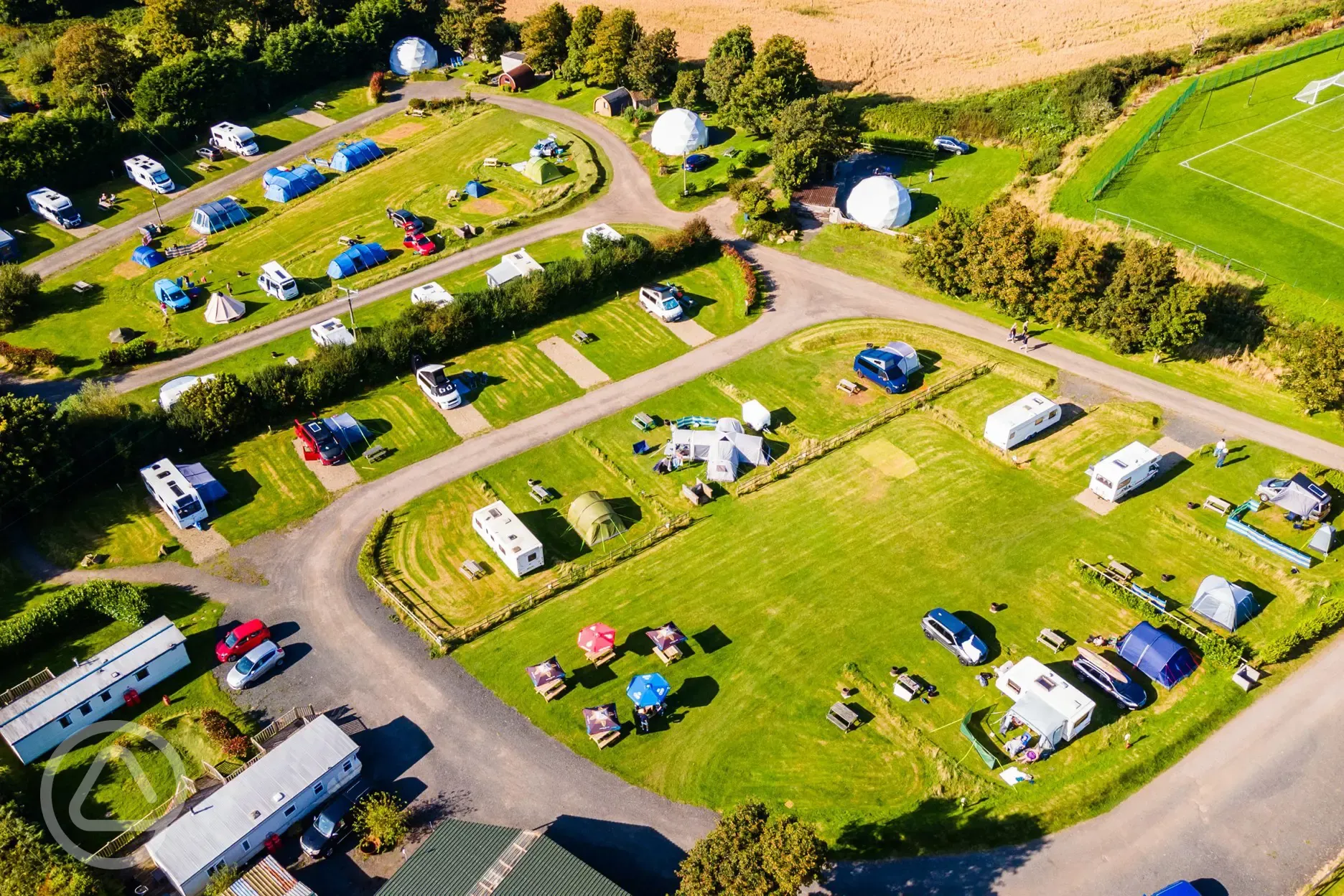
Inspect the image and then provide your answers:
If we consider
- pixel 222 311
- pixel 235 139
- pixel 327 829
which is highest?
pixel 235 139

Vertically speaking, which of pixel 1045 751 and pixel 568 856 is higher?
pixel 568 856

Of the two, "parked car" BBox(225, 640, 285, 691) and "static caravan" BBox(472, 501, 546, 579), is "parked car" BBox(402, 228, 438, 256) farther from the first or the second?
"parked car" BBox(225, 640, 285, 691)

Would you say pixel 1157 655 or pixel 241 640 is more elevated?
pixel 241 640

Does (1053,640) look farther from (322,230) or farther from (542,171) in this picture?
(322,230)

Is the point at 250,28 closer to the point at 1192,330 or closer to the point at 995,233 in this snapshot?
the point at 995,233

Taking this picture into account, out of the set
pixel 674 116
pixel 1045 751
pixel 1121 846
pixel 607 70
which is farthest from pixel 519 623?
pixel 607 70

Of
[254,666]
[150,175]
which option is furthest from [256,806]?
[150,175]

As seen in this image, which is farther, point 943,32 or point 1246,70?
point 943,32

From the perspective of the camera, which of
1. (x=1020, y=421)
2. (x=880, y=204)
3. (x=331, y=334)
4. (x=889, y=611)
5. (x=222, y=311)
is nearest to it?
(x=889, y=611)

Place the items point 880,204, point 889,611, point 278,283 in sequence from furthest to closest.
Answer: point 880,204 → point 278,283 → point 889,611
